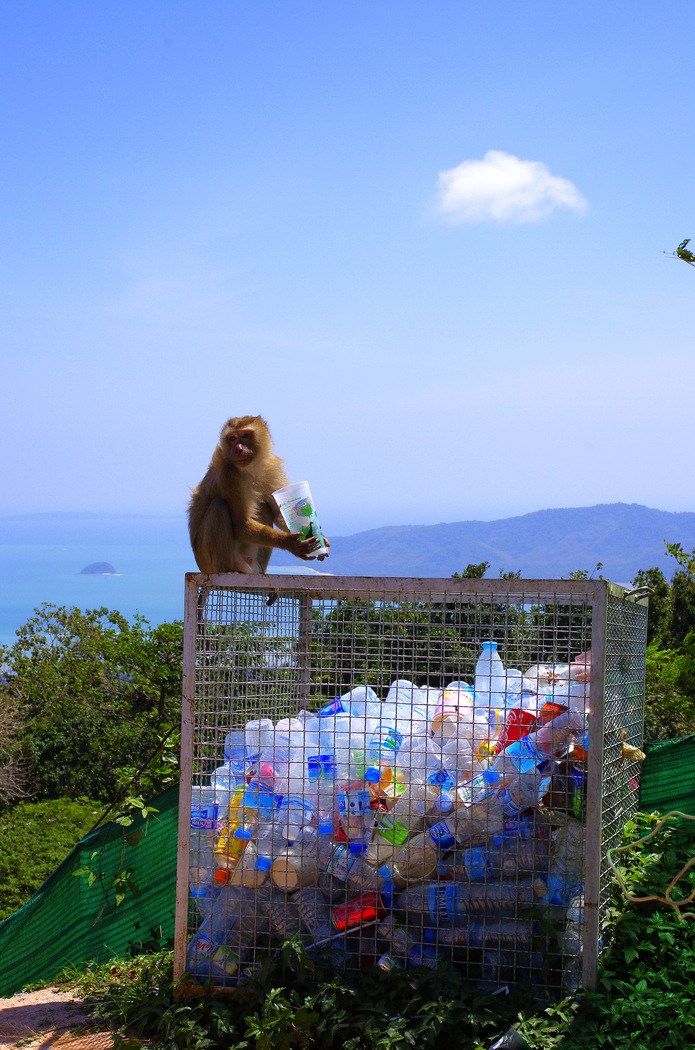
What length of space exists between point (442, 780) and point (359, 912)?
0.60 m

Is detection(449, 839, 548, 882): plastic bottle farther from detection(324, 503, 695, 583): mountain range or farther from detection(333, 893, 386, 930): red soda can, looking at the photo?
detection(324, 503, 695, 583): mountain range

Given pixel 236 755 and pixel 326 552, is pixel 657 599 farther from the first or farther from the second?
pixel 236 755

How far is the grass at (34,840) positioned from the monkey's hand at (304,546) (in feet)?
28.0

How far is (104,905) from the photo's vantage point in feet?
14.7

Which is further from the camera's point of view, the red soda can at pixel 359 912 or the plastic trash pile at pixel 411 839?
the red soda can at pixel 359 912

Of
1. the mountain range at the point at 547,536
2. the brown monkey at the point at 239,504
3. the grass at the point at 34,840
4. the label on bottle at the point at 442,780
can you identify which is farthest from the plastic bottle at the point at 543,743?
the mountain range at the point at 547,536

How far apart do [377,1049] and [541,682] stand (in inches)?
56.8

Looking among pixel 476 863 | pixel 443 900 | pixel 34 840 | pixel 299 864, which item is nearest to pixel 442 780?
pixel 476 863

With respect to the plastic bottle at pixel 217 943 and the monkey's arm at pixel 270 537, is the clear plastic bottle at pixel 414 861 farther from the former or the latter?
the monkey's arm at pixel 270 537

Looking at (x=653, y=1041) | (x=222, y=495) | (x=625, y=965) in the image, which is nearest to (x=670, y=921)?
(x=625, y=965)

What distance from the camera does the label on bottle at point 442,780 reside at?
11.0 feet

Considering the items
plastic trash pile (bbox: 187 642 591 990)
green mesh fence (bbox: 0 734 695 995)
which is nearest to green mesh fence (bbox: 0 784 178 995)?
green mesh fence (bbox: 0 734 695 995)

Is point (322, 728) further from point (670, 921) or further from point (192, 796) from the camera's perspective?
point (670, 921)

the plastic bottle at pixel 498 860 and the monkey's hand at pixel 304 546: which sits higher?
the monkey's hand at pixel 304 546
